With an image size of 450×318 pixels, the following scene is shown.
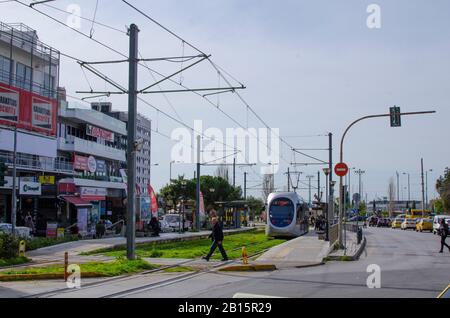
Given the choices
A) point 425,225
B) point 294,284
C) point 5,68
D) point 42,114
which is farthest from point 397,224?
point 294,284

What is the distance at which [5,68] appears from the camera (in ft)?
167

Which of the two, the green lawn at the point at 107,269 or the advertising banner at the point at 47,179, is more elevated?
the advertising banner at the point at 47,179

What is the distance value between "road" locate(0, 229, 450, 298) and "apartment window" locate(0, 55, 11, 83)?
121ft

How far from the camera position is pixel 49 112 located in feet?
172

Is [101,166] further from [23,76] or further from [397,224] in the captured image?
[397,224]

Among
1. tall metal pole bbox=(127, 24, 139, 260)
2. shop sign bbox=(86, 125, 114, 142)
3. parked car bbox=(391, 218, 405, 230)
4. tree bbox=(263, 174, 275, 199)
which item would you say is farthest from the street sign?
tree bbox=(263, 174, 275, 199)

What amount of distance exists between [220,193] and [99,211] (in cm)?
2869

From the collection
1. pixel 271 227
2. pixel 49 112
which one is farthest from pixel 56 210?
pixel 271 227

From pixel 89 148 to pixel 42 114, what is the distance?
49.2 ft

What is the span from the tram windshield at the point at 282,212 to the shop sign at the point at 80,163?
25704 mm

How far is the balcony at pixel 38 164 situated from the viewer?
48125 millimetres

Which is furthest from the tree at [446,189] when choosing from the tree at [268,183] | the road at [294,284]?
the road at [294,284]

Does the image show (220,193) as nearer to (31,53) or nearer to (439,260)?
(31,53)

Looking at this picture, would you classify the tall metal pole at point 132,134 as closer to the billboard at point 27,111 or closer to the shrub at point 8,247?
the shrub at point 8,247
